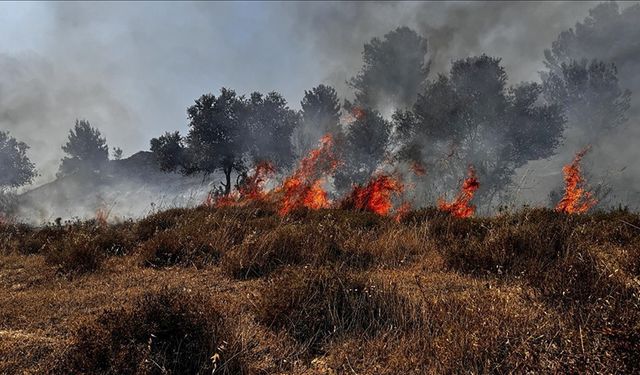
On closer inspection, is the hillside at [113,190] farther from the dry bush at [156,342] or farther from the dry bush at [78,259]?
the dry bush at [156,342]

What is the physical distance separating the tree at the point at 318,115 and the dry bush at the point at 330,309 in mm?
37680

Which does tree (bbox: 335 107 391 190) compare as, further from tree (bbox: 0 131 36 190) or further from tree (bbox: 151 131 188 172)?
tree (bbox: 0 131 36 190)

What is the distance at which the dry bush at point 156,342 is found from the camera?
8.39ft

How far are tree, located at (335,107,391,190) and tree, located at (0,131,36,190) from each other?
35.4 m

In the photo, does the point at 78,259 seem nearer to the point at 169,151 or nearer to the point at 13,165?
the point at 169,151


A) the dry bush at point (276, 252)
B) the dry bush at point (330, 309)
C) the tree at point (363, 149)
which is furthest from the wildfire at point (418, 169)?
the dry bush at point (330, 309)

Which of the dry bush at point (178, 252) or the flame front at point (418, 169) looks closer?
the dry bush at point (178, 252)

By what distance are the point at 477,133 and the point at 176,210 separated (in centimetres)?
2666

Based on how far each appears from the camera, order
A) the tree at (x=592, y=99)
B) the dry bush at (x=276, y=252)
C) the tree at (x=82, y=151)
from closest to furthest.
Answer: the dry bush at (x=276, y=252), the tree at (x=592, y=99), the tree at (x=82, y=151)

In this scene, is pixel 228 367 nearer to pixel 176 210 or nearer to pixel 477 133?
pixel 176 210

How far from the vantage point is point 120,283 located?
4.85 meters

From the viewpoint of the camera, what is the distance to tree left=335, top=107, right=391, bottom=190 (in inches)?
1366

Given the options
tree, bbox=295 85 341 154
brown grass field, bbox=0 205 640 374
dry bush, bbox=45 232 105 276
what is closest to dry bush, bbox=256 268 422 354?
brown grass field, bbox=0 205 640 374

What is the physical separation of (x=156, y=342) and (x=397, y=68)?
144 feet
